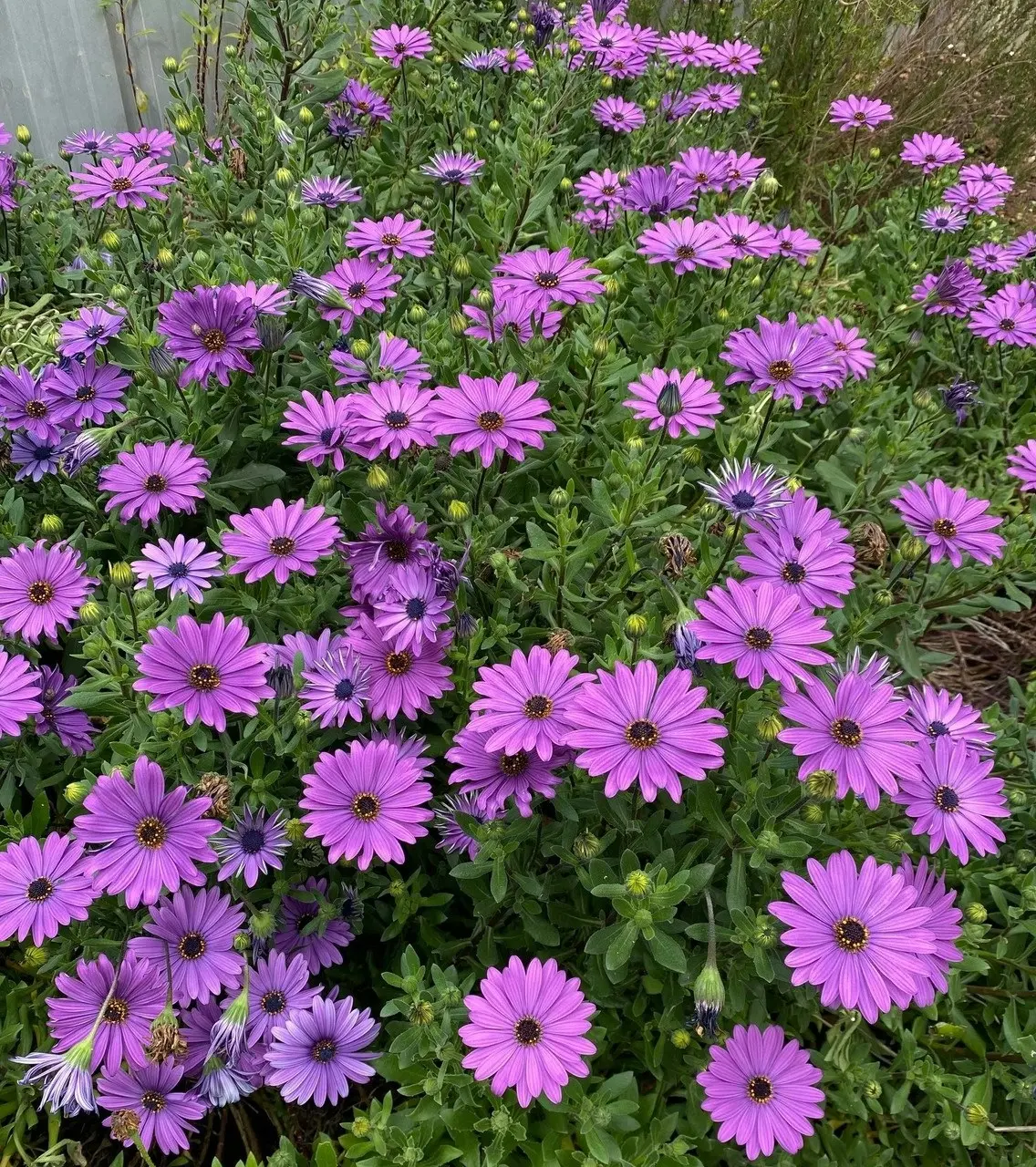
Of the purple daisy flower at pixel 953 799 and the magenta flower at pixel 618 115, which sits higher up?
the magenta flower at pixel 618 115

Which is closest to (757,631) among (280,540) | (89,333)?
(280,540)

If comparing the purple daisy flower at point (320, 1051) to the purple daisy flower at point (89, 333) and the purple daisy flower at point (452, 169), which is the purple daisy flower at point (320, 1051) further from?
the purple daisy flower at point (452, 169)

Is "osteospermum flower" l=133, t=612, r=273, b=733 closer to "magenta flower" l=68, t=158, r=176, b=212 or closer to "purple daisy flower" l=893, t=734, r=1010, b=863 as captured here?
"purple daisy flower" l=893, t=734, r=1010, b=863

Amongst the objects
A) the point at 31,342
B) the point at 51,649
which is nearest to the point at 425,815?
the point at 51,649

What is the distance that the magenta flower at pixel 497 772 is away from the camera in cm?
153

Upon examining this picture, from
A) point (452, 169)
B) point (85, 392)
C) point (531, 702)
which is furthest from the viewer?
point (452, 169)

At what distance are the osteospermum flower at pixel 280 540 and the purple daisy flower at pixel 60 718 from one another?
1.66ft

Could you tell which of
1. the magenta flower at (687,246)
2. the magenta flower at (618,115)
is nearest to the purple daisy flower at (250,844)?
the magenta flower at (687,246)

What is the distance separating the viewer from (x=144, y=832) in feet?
5.03

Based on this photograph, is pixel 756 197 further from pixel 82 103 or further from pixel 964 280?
pixel 82 103

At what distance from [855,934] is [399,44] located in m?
3.11

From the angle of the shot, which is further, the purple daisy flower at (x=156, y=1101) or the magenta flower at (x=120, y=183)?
the magenta flower at (x=120, y=183)

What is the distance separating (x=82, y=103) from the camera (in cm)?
446

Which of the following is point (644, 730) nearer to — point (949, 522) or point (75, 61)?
point (949, 522)
